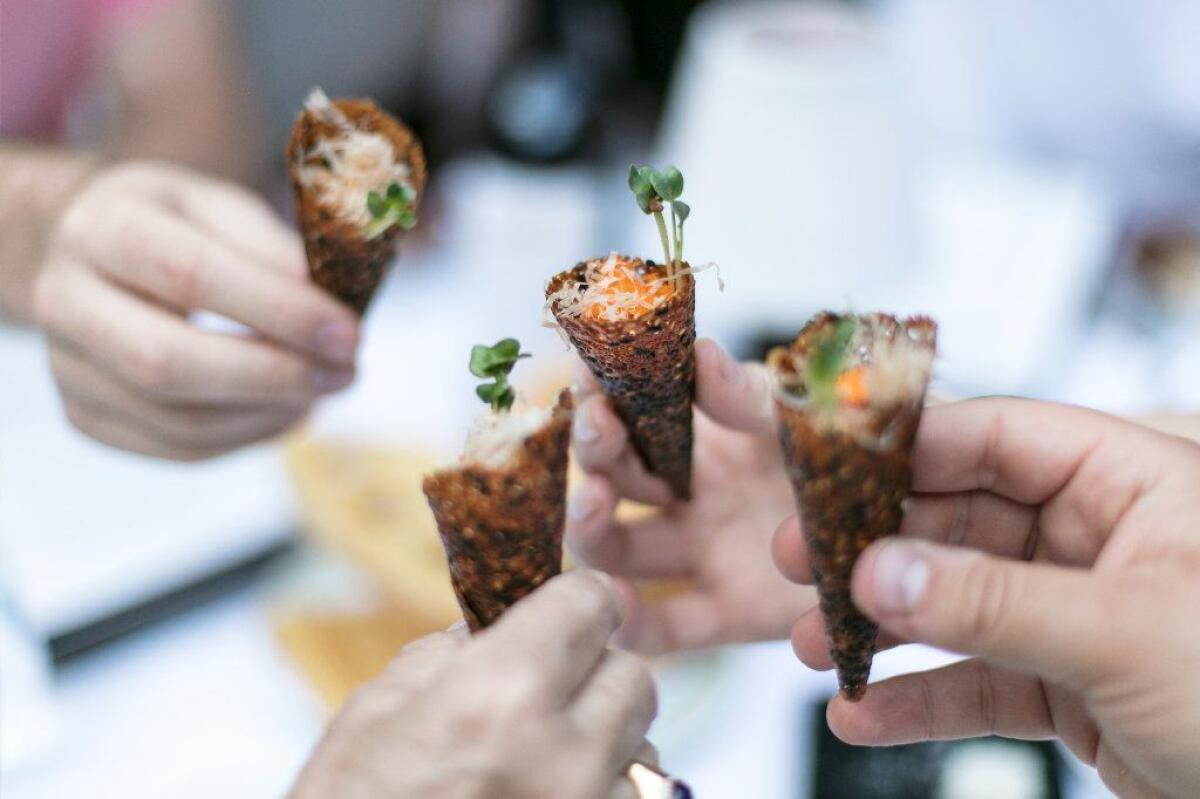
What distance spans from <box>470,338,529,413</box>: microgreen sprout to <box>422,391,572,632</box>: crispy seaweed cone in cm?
4

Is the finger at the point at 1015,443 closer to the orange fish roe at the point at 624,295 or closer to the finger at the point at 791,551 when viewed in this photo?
the finger at the point at 791,551

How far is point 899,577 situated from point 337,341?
68 cm

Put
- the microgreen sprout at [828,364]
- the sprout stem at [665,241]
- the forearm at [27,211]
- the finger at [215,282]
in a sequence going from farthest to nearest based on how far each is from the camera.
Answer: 1. the forearm at [27,211]
2. the finger at [215,282]
3. the sprout stem at [665,241]
4. the microgreen sprout at [828,364]

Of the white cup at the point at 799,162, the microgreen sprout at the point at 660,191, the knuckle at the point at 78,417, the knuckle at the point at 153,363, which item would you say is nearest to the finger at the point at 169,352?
the knuckle at the point at 153,363

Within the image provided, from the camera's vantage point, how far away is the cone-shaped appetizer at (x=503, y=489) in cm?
69

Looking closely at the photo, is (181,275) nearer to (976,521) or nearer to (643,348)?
(643,348)

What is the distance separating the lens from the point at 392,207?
91 cm

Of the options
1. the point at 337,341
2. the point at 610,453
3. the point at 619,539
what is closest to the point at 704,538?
the point at 619,539

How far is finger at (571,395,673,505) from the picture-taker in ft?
2.86

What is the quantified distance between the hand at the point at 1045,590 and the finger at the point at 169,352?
597 millimetres

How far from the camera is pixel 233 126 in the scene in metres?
2.20

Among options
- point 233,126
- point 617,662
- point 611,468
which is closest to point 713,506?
point 611,468

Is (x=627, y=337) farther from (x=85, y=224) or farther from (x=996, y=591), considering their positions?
(x=85, y=224)

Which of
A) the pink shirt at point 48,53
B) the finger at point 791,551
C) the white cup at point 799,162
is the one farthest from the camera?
the pink shirt at point 48,53
